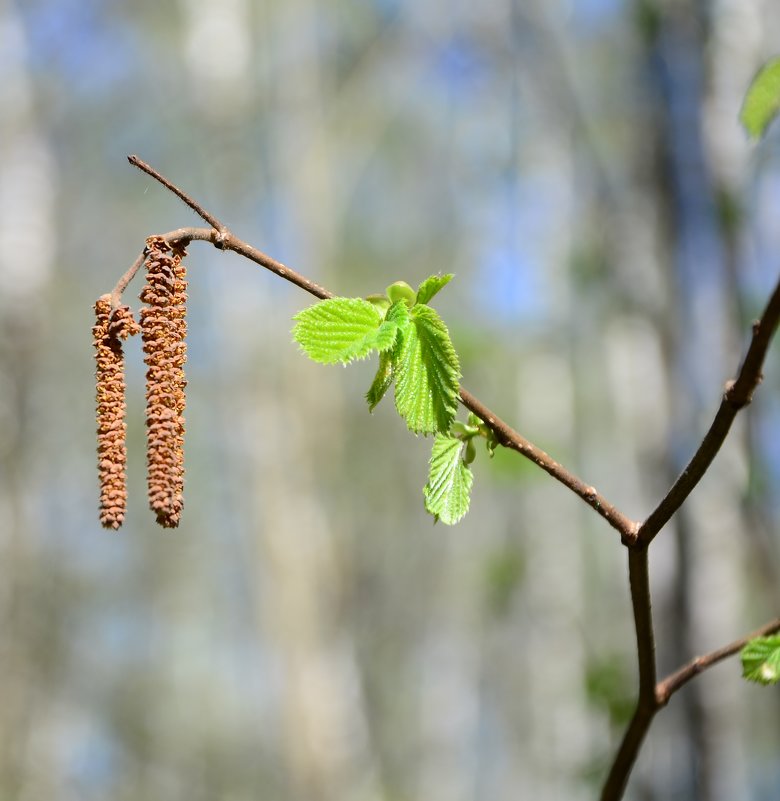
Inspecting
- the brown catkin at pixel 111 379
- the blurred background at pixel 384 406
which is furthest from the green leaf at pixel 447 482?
the blurred background at pixel 384 406

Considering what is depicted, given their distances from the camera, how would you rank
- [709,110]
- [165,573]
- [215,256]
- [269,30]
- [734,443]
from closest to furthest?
1. [734,443]
2. [709,110]
3. [215,256]
4. [269,30]
5. [165,573]

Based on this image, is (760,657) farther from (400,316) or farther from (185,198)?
(185,198)

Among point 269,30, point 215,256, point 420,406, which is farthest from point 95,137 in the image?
point 420,406

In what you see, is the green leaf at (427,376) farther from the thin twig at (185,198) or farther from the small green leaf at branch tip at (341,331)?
the thin twig at (185,198)

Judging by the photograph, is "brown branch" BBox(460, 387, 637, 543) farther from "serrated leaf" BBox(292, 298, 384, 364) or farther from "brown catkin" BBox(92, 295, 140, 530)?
"brown catkin" BBox(92, 295, 140, 530)

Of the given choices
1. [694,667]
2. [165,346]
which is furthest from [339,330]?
[694,667]

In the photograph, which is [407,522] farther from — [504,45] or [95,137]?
[504,45]
